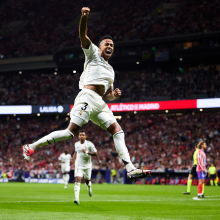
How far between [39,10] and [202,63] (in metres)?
23.0

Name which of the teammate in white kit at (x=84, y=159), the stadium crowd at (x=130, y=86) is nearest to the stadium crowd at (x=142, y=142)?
the stadium crowd at (x=130, y=86)

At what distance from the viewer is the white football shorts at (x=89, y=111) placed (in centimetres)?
700

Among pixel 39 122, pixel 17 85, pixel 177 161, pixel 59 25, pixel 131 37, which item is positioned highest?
pixel 59 25

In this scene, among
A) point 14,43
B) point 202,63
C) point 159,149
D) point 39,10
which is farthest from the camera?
point 39,10

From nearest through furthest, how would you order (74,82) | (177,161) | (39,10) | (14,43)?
1. (177,161)
2. (74,82)
3. (14,43)
4. (39,10)

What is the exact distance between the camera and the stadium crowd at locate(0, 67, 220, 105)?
124ft

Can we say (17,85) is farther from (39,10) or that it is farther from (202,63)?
(202,63)

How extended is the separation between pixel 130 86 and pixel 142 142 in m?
6.78

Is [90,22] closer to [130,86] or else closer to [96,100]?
[130,86]

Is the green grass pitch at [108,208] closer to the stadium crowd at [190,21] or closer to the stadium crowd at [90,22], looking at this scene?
the stadium crowd at [190,21]

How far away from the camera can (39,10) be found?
52125 millimetres

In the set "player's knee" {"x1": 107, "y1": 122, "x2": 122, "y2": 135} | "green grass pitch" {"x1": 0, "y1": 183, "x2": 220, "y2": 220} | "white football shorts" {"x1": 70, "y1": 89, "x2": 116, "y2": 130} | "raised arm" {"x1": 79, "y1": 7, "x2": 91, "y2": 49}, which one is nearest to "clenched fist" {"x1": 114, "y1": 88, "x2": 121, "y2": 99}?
"white football shorts" {"x1": 70, "y1": 89, "x2": 116, "y2": 130}

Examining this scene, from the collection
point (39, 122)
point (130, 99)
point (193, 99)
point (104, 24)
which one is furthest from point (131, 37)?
point (39, 122)

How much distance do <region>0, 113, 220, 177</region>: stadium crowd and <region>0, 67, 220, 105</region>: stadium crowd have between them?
2832 mm
